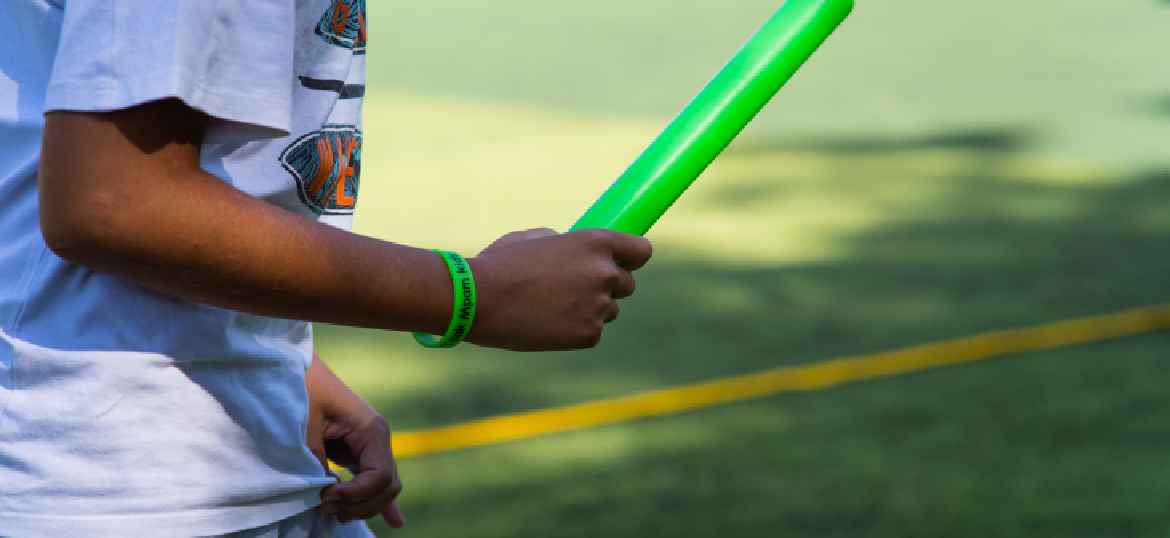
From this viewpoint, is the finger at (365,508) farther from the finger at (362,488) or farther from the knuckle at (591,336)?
the knuckle at (591,336)

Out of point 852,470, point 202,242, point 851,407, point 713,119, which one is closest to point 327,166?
point 202,242

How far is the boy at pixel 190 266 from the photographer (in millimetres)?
1045

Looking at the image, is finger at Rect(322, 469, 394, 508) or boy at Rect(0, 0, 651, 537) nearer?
boy at Rect(0, 0, 651, 537)

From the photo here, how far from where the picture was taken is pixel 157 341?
48.0 inches

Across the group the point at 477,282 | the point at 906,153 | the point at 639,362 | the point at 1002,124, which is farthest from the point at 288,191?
the point at 1002,124

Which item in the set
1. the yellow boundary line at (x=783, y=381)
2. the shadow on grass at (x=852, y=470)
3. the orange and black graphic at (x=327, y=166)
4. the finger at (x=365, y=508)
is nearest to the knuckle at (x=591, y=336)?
the orange and black graphic at (x=327, y=166)

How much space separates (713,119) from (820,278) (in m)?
3.58

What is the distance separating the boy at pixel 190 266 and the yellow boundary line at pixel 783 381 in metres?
2.24

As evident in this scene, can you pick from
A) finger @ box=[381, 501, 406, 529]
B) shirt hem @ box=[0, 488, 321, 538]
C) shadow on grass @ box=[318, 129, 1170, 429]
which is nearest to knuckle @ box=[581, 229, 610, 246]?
shirt hem @ box=[0, 488, 321, 538]

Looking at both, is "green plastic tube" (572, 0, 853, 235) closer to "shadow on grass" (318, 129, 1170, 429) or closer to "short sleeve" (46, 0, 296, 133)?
"short sleeve" (46, 0, 296, 133)

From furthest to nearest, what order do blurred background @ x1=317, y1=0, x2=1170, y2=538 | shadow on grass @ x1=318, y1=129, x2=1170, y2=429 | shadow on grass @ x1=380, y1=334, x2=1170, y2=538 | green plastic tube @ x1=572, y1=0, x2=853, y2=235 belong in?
shadow on grass @ x1=318, y1=129, x2=1170, y2=429
blurred background @ x1=317, y1=0, x2=1170, y2=538
shadow on grass @ x1=380, y1=334, x2=1170, y2=538
green plastic tube @ x1=572, y1=0, x2=853, y2=235

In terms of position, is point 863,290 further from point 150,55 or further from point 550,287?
point 150,55

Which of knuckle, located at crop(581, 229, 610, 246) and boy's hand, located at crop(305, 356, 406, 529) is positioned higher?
knuckle, located at crop(581, 229, 610, 246)

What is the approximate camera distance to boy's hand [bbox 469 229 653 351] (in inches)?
48.4
